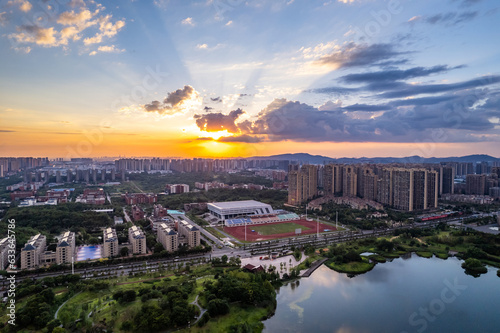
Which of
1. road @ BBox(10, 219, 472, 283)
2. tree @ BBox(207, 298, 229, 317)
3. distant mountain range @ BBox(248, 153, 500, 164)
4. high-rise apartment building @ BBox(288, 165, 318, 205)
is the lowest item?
→ road @ BBox(10, 219, 472, 283)

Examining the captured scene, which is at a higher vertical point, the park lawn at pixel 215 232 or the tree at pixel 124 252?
the tree at pixel 124 252

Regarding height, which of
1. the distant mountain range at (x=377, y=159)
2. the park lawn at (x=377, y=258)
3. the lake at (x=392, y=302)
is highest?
the distant mountain range at (x=377, y=159)

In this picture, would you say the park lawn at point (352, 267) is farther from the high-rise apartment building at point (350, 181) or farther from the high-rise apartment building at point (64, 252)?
the high-rise apartment building at point (350, 181)

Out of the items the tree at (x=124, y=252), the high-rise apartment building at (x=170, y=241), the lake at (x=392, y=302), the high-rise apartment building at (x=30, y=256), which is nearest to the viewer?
the lake at (x=392, y=302)

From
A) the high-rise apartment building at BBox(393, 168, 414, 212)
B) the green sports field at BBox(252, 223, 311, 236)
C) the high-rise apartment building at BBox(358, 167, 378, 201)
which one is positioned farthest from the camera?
the high-rise apartment building at BBox(358, 167, 378, 201)

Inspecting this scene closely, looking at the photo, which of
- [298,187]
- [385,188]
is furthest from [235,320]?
[385,188]

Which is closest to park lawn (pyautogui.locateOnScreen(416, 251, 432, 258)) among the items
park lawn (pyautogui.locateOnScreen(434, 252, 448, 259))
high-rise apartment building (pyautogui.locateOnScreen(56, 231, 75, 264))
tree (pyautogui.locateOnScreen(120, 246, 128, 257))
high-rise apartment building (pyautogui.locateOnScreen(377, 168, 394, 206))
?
park lawn (pyautogui.locateOnScreen(434, 252, 448, 259))

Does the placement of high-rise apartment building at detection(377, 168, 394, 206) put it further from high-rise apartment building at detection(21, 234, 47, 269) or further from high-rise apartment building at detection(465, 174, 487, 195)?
high-rise apartment building at detection(21, 234, 47, 269)

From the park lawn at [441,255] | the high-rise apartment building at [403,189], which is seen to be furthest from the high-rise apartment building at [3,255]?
the high-rise apartment building at [403,189]

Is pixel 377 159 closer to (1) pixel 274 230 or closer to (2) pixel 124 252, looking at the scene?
(1) pixel 274 230
